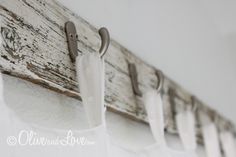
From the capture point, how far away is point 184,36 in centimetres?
117

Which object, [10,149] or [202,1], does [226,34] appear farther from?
[10,149]

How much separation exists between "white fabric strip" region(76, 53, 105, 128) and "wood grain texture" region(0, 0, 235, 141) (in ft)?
0.06

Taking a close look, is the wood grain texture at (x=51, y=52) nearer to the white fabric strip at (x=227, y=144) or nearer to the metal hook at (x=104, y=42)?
the metal hook at (x=104, y=42)

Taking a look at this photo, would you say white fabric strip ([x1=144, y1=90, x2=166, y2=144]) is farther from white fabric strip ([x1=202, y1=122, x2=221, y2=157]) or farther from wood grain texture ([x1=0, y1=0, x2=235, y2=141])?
white fabric strip ([x1=202, y1=122, x2=221, y2=157])

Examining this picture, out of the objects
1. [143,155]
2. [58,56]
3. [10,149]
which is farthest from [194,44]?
[10,149]

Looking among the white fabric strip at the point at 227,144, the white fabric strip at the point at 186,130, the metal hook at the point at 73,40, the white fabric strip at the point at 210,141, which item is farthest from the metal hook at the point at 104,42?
the white fabric strip at the point at 227,144

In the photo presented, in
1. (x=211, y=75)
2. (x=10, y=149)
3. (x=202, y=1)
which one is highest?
(x=202, y=1)

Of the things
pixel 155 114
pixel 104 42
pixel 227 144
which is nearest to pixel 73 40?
pixel 104 42

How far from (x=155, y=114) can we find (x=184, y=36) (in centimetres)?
53

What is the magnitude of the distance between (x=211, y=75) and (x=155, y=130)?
0.75m

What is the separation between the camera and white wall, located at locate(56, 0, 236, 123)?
765mm

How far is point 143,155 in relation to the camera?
65 centimetres

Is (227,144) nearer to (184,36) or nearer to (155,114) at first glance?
(184,36)

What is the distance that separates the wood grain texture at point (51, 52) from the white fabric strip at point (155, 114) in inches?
1.1
